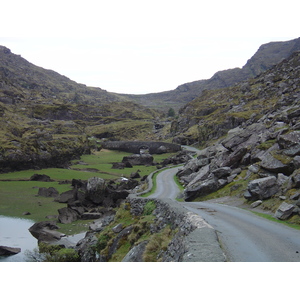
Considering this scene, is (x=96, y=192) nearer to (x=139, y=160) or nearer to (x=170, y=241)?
(x=170, y=241)

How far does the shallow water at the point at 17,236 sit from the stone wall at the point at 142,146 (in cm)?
9454

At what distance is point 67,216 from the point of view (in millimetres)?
40719

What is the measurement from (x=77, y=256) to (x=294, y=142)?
24062 mm

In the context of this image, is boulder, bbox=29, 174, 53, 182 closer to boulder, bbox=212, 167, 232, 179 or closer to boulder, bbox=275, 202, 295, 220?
boulder, bbox=212, 167, 232, 179

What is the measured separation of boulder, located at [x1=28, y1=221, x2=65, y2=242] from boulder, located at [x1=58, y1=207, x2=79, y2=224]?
230 cm

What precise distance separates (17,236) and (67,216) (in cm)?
790

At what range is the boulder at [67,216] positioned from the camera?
39.8 metres

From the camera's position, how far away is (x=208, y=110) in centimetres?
A: 16950

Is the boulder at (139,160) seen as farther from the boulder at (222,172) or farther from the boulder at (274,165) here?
the boulder at (274,165)

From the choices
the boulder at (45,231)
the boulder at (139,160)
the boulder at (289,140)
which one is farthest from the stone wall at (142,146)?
the boulder at (289,140)

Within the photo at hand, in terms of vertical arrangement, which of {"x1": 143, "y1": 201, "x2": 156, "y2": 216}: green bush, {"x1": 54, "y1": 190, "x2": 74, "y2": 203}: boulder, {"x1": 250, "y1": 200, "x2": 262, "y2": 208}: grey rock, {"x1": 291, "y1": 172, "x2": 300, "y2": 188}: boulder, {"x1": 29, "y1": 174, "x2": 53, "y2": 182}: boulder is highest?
{"x1": 291, "y1": 172, "x2": 300, "y2": 188}: boulder

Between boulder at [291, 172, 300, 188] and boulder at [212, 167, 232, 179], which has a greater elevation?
boulder at [291, 172, 300, 188]

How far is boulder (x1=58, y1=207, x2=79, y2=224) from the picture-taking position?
131 feet

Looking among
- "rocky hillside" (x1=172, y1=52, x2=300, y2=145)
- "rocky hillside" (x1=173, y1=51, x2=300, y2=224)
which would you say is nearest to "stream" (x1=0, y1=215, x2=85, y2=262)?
"rocky hillside" (x1=173, y1=51, x2=300, y2=224)
